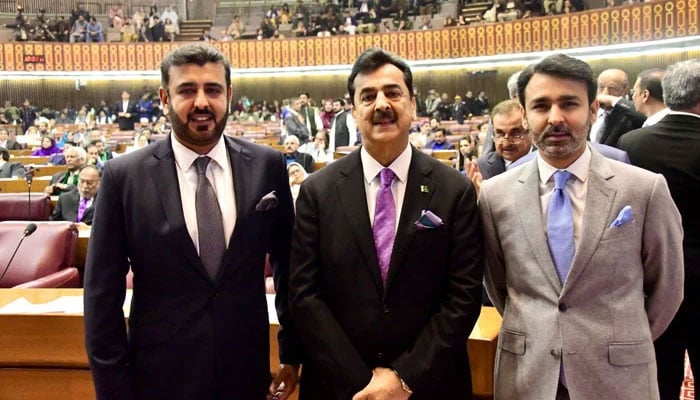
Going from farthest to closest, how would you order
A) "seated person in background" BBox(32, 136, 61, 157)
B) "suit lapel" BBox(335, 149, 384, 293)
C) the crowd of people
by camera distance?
the crowd of people < "seated person in background" BBox(32, 136, 61, 157) < "suit lapel" BBox(335, 149, 384, 293)

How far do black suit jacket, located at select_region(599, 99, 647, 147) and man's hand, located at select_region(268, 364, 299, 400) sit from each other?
7.40 ft

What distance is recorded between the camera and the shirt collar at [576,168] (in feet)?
5.42

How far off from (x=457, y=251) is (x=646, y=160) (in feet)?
3.92

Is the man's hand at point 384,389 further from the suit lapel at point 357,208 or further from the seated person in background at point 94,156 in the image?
the seated person in background at point 94,156

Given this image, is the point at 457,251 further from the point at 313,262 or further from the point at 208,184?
the point at 208,184

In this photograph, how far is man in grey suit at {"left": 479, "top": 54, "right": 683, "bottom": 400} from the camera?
1.55m

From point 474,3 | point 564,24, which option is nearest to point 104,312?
point 564,24

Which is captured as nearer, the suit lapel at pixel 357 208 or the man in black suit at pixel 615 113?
the suit lapel at pixel 357 208

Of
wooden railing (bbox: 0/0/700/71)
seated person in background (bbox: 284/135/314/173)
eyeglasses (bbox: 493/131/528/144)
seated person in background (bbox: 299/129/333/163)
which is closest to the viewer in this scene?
eyeglasses (bbox: 493/131/528/144)

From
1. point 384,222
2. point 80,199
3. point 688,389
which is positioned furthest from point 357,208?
point 80,199

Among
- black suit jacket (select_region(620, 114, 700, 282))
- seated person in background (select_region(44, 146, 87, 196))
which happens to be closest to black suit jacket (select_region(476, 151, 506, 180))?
black suit jacket (select_region(620, 114, 700, 282))

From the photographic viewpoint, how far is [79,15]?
19109mm

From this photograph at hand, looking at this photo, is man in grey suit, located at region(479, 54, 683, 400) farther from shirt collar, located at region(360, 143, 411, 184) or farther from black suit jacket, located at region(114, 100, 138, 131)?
black suit jacket, located at region(114, 100, 138, 131)

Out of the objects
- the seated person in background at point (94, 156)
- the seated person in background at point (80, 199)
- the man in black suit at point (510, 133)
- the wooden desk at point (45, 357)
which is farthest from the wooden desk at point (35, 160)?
the man in black suit at point (510, 133)
